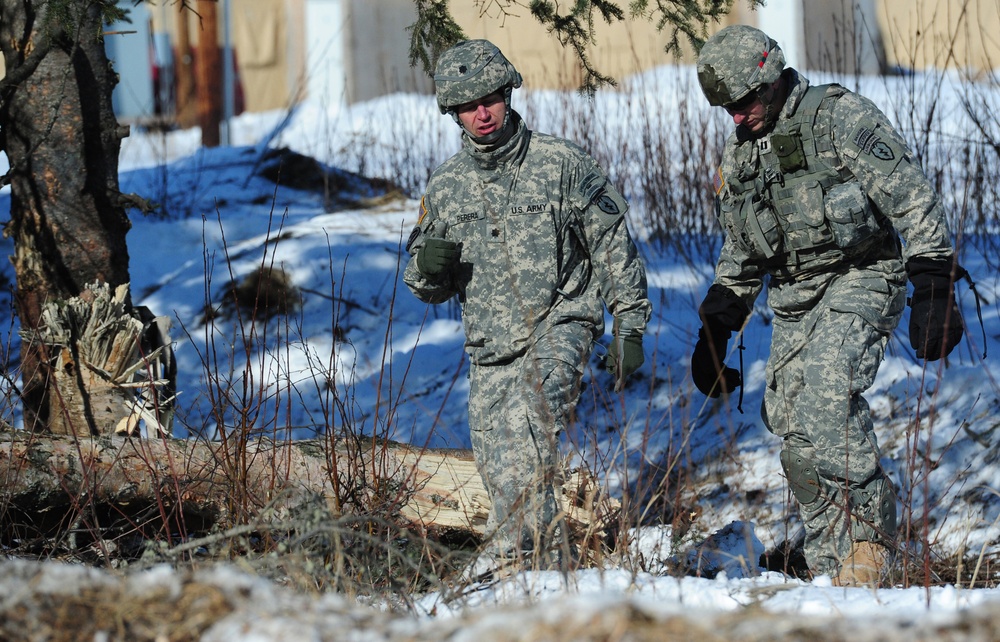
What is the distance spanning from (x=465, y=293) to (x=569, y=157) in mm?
579

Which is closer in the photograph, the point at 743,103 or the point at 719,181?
the point at 743,103

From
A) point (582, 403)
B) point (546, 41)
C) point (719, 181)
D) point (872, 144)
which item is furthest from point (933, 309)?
point (546, 41)

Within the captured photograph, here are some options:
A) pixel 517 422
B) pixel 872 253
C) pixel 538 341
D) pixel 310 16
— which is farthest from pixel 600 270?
pixel 310 16

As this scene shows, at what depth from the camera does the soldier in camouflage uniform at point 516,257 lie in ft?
12.1

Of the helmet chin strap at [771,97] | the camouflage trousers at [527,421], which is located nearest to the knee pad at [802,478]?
the camouflage trousers at [527,421]

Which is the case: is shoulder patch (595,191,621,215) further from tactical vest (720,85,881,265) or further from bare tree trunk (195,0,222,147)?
bare tree trunk (195,0,222,147)

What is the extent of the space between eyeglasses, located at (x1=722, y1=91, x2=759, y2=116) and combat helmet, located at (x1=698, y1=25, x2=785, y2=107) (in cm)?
2

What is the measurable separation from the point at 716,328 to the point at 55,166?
3029 millimetres

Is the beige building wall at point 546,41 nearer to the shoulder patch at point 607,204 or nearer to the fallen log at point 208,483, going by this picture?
the fallen log at point 208,483

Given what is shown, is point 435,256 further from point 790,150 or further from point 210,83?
point 210,83

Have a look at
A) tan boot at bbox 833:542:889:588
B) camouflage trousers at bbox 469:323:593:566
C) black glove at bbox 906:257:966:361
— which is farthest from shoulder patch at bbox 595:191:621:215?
tan boot at bbox 833:542:889:588

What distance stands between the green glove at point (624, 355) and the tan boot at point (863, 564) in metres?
0.87

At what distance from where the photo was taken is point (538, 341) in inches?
147

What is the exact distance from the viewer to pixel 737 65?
3652 millimetres
